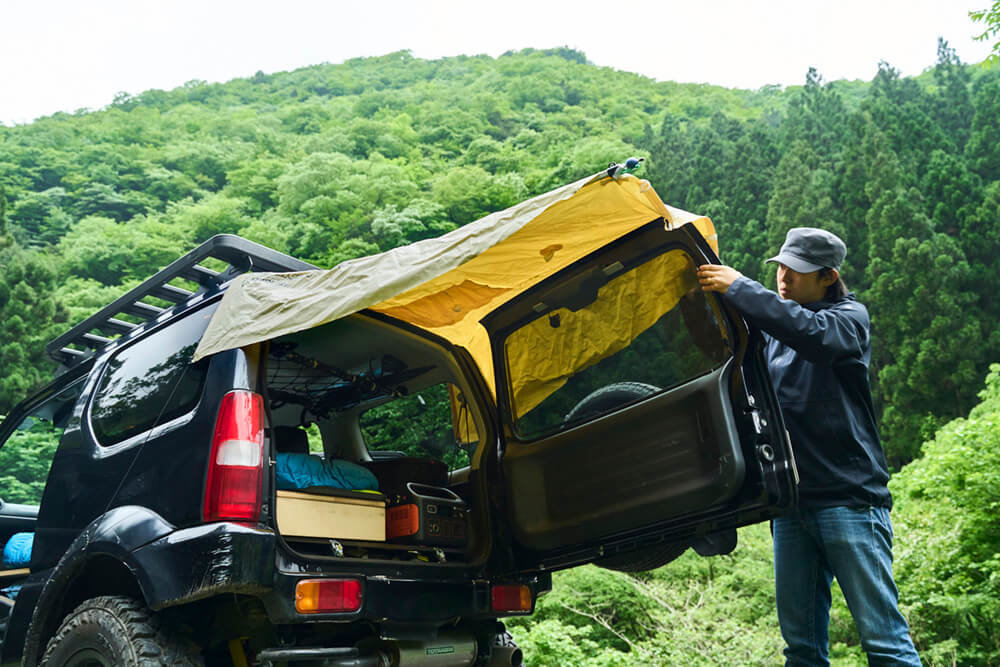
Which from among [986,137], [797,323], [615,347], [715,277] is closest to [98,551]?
[615,347]

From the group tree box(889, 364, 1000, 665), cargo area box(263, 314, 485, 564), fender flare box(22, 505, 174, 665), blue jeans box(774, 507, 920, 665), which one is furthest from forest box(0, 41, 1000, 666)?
blue jeans box(774, 507, 920, 665)

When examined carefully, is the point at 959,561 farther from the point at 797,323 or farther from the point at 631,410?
the point at 797,323

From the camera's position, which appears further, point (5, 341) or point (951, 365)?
point (951, 365)

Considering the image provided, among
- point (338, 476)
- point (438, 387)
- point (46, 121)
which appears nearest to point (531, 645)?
point (438, 387)

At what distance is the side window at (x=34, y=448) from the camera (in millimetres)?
3869

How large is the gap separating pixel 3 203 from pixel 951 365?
85.0ft

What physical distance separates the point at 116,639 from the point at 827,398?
2.65 metres

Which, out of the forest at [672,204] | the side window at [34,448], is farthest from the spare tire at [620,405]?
the forest at [672,204]

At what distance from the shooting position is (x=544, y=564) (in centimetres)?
351

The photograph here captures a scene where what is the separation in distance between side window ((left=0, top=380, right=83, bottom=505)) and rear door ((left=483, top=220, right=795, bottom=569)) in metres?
2.08

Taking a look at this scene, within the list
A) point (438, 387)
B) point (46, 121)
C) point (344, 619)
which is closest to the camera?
point (344, 619)

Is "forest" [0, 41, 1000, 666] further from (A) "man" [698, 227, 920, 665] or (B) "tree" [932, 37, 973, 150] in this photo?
(A) "man" [698, 227, 920, 665]

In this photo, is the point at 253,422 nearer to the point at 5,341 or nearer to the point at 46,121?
the point at 5,341

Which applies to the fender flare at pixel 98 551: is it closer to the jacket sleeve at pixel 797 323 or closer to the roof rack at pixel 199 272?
the roof rack at pixel 199 272
